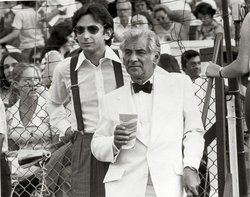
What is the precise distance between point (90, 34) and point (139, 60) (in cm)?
107

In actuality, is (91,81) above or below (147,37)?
below

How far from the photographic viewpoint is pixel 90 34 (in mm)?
6461

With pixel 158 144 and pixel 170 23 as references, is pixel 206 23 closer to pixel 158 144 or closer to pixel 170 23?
pixel 170 23

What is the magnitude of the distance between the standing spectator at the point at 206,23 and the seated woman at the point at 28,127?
11.9 ft

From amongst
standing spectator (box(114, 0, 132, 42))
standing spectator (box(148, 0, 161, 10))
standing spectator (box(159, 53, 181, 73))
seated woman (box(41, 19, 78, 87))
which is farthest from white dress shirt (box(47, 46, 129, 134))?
standing spectator (box(148, 0, 161, 10))

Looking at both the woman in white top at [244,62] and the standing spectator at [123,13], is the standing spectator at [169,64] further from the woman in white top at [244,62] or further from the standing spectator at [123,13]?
the standing spectator at [123,13]

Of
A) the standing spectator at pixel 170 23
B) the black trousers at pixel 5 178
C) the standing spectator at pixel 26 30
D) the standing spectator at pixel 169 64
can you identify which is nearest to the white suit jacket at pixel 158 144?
the black trousers at pixel 5 178

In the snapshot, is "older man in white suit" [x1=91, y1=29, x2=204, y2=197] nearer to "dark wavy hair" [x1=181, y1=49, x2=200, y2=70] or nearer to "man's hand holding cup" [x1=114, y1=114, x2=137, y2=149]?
"man's hand holding cup" [x1=114, y1=114, x2=137, y2=149]

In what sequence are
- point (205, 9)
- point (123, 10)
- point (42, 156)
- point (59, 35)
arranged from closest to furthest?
point (42, 156)
point (123, 10)
point (59, 35)
point (205, 9)

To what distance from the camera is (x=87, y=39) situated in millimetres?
6445

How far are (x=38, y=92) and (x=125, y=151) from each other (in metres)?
A: 3.09

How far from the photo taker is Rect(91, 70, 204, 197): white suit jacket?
17.3 feet

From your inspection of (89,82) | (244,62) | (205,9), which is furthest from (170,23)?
(244,62)

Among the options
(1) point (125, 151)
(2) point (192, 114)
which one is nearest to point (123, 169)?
(1) point (125, 151)
